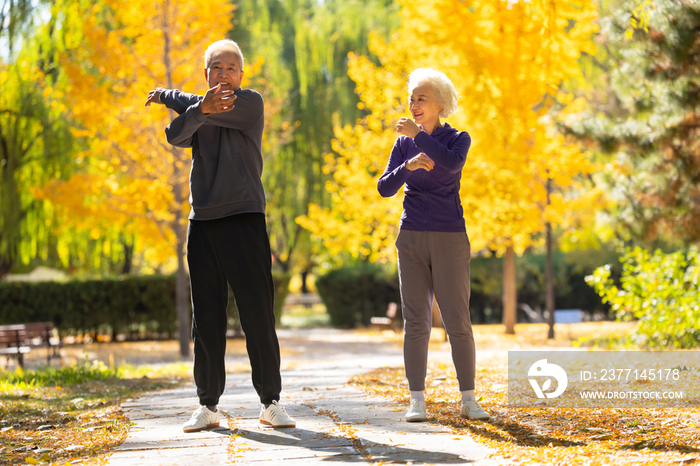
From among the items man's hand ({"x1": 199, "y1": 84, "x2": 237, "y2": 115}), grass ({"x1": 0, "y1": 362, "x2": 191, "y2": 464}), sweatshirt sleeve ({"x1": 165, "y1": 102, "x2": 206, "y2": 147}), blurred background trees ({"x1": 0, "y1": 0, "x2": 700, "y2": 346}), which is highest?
blurred background trees ({"x1": 0, "y1": 0, "x2": 700, "y2": 346})

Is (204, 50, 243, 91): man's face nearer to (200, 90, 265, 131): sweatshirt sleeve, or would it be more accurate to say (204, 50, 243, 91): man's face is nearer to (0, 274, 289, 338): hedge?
(200, 90, 265, 131): sweatshirt sleeve

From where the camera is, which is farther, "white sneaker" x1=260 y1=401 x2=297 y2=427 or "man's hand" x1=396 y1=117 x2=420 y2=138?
"man's hand" x1=396 y1=117 x2=420 y2=138

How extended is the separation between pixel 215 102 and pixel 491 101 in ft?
22.3

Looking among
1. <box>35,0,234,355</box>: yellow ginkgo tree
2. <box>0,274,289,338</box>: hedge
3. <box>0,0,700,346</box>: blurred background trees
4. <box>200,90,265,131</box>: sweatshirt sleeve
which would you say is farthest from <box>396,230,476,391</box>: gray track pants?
<box>0,274,289,338</box>: hedge

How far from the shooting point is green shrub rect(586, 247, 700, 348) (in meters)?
6.44

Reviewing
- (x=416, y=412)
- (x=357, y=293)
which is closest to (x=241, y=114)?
(x=416, y=412)

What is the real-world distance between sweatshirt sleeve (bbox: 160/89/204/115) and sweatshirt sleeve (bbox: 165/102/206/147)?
5 centimetres

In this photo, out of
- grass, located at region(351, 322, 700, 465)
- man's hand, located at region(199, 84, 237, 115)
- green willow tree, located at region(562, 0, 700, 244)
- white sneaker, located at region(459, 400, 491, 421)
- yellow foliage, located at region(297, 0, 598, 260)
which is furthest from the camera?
yellow foliage, located at region(297, 0, 598, 260)

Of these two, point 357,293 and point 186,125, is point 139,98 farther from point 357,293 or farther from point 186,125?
point 357,293

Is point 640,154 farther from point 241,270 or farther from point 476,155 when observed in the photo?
point 241,270

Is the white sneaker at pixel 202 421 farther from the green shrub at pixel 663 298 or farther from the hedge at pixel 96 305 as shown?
the hedge at pixel 96 305

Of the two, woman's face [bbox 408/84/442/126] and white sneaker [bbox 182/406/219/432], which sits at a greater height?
woman's face [bbox 408/84/442/126]

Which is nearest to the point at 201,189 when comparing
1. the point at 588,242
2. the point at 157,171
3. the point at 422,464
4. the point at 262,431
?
the point at 262,431

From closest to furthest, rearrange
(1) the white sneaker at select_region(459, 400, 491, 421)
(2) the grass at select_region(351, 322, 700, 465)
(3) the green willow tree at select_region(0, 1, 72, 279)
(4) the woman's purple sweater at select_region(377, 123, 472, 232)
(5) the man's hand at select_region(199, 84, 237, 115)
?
(2) the grass at select_region(351, 322, 700, 465), (5) the man's hand at select_region(199, 84, 237, 115), (1) the white sneaker at select_region(459, 400, 491, 421), (4) the woman's purple sweater at select_region(377, 123, 472, 232), (3) the green willow tree at select_region(0, 1, 72, 279)
